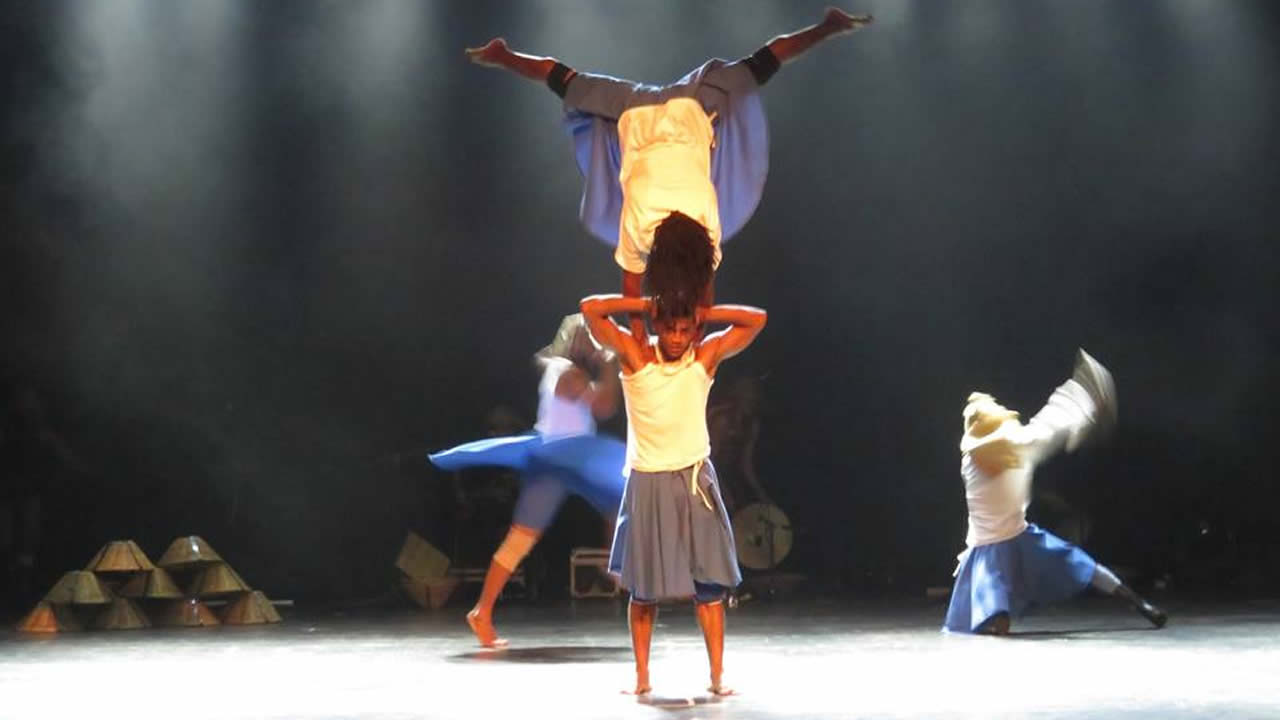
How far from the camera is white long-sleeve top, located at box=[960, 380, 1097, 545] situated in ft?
18.4

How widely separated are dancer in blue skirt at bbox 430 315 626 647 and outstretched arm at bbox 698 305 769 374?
4.70 feet

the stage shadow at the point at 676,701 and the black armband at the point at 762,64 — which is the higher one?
the black armband at the point at 762,64

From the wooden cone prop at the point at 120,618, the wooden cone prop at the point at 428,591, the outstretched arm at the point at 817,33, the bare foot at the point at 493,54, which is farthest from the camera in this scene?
the wooden cone prop at the point at 428,591

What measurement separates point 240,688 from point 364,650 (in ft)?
3.78

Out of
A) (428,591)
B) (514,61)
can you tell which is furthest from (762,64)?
(428,591)

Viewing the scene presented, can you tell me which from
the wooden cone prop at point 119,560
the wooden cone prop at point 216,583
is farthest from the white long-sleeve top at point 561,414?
the wooden cone prop at point 119,560

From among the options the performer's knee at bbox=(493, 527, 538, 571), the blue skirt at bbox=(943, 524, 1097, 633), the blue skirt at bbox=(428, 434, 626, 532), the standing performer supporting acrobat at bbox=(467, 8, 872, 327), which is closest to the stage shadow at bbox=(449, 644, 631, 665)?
the performer's knee at bbox=(493, 527, 538, 571)

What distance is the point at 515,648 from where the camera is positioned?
5.05m

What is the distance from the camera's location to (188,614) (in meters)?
6.64

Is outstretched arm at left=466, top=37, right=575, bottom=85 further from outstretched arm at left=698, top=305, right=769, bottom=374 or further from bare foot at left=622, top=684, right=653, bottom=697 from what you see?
bare foot at left=622, top=684, right=653, bottom=697

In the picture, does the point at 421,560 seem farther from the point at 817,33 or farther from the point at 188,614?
the point at 817,33

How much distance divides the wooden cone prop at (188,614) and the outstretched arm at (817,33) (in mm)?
3932

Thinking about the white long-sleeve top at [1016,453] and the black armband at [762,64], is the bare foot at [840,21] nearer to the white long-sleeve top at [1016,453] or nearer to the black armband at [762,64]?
the black armband at [762,64]

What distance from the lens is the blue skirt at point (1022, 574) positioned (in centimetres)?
561
